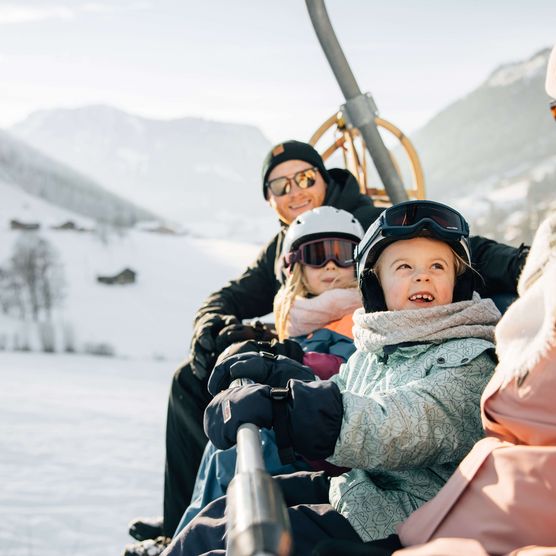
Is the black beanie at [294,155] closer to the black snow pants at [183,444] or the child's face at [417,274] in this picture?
the black snow pants at [183,444]

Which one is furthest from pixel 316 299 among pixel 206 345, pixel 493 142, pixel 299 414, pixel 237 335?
pixel 493 142

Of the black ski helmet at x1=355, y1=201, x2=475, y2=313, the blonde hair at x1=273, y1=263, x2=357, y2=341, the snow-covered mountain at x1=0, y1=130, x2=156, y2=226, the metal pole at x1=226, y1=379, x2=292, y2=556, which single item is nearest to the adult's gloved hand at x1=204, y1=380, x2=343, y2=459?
the metal pole at x1=226, y1=379, x2=292, y2=556

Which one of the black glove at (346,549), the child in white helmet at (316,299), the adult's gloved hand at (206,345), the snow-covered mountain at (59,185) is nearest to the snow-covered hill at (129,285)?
the snow-covered mountain at (59,185)

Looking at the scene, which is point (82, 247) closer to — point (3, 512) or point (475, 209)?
point (3, 512)

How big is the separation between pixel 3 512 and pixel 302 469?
2968mm

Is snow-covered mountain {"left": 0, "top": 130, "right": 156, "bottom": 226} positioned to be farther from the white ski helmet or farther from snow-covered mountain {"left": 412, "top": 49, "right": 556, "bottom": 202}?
snow-covered mountain {"left": 412, "top": 49, "right": 556, "bottom": 202}

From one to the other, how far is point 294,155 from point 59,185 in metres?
58.3

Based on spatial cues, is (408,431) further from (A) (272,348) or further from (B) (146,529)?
(B) (146,529)

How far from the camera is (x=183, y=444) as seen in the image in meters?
3.13

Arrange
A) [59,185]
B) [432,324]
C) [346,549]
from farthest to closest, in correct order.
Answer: [59,185]
[432,324]
[346,549]

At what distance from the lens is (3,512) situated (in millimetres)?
4379

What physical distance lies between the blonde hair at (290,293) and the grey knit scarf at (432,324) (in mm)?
1077

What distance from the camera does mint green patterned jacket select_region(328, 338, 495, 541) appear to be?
160 cm

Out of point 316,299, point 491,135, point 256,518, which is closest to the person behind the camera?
point 256,518
